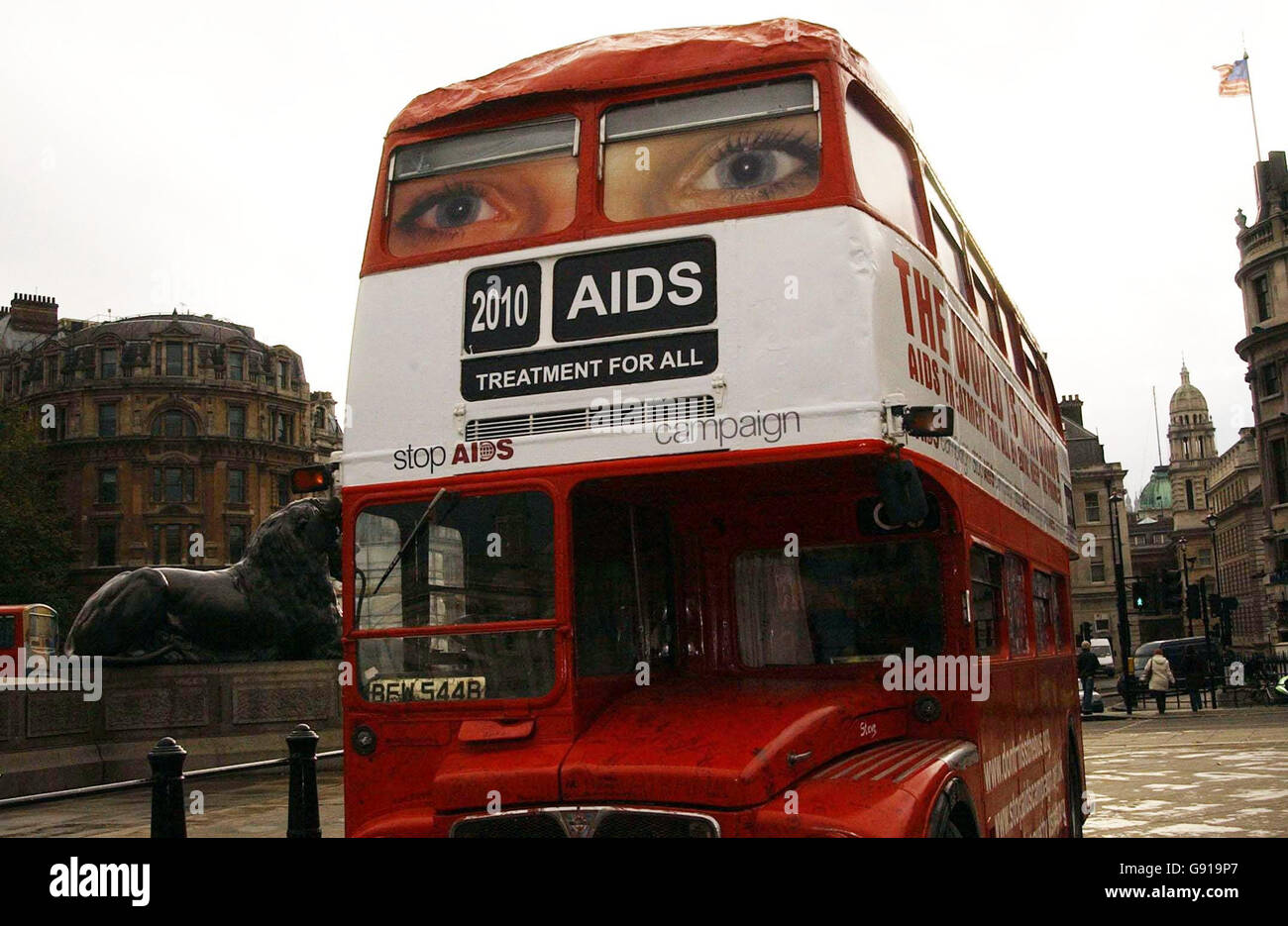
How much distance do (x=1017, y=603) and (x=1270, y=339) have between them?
59181 mm

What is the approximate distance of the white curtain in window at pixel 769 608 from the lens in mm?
7207

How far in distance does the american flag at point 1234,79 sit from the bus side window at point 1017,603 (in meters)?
49.8

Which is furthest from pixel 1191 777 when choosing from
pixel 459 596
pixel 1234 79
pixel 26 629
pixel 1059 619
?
pixel 1234 79

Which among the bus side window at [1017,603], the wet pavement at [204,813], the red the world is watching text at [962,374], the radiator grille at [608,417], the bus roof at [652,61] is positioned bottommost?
the wet pavement at [204,813]

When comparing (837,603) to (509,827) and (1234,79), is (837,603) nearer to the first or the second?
(509,827)

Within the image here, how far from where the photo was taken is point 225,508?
250ft

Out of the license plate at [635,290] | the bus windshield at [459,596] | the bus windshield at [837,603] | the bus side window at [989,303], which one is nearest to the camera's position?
the bus windshield at [459,596]

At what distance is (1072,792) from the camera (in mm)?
11430

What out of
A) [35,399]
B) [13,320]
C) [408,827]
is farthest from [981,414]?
[13,320]

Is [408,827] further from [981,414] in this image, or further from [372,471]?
[981,414]

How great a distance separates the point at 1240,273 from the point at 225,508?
54938mm

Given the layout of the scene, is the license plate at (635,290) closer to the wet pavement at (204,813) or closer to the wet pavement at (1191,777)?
the wet pavement at (204,813)

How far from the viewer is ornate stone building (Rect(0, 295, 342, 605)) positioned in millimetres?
74125

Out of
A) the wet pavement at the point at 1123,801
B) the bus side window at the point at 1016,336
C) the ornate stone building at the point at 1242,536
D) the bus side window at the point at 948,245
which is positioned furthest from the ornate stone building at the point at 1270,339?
the bus side window at the point at 948,245
